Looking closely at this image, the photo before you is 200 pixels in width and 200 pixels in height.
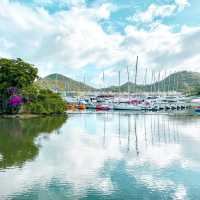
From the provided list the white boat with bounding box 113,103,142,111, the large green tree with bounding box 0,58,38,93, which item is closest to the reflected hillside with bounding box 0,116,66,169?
the large green tree with bounding box 0,58,38,93

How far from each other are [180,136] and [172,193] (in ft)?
55.6

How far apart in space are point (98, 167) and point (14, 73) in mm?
28385

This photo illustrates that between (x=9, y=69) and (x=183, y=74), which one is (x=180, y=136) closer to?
(x=9, y=69)

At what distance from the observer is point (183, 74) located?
19388cm

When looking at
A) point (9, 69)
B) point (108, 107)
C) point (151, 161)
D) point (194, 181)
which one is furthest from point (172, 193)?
point (108, 107)

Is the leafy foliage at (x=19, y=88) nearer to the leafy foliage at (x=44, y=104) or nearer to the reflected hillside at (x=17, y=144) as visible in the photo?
the leafy foliage at (x=44, y=104)

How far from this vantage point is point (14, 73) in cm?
4275

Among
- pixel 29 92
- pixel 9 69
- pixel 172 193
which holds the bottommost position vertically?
pixel 172 193

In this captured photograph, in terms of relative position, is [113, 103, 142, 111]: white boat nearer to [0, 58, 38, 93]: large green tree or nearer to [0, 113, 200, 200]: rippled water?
[0, 58, 38, 93]: large green tree

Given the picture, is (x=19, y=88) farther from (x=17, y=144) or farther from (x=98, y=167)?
(x=98, y=167)

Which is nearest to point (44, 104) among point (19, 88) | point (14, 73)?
point (19, 88)

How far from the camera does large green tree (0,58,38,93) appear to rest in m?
42.9

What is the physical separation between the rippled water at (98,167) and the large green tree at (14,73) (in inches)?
617

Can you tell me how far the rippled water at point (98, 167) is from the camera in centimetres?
1324
